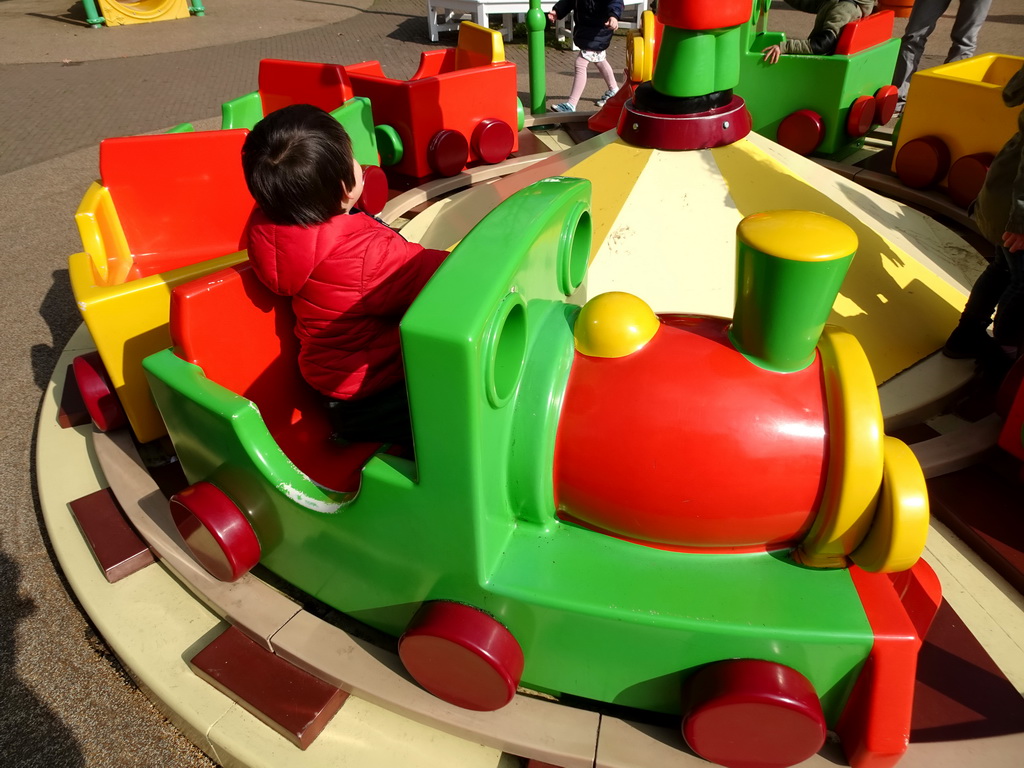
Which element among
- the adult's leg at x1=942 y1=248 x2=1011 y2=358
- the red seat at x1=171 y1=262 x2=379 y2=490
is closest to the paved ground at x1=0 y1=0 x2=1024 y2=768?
the red seat at x1=171 y1=262 x2=379 y2=490

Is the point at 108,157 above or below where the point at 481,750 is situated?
above

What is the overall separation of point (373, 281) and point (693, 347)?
602 millimetres

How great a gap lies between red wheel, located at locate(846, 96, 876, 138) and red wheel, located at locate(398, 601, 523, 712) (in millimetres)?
3171

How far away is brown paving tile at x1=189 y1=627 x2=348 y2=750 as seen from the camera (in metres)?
1.33

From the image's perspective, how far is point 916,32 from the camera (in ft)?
14.7

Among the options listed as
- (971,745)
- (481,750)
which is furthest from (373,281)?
(971,745)

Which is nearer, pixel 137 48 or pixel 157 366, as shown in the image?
pixel 157 366

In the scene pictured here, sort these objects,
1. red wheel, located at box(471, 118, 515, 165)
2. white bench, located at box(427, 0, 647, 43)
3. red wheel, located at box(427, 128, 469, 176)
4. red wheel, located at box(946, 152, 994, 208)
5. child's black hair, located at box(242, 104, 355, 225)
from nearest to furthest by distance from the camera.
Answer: child's black hair, located at box(242, 104, 355, 225), red wheel, located at box(946, 152, 994, 208), red wheel, located at box(427, 128, 469, 176), red wheel, located at box(471, 118, 515, 165), white bench, located at box(427, 0, 647, 43)

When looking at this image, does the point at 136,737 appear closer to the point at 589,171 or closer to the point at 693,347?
the point at 693,347

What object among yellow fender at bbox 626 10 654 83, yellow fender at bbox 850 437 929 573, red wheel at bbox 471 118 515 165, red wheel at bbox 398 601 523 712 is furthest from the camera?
red wheel at bbox 471 118 515 165

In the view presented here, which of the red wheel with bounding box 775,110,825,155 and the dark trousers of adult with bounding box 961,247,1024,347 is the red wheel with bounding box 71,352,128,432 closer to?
the dark trousers of adult with bounding box 961,247,1024,347

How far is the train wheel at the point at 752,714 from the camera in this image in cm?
106

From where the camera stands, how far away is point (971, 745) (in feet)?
4.01

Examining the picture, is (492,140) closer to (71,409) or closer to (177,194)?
(177,194)
